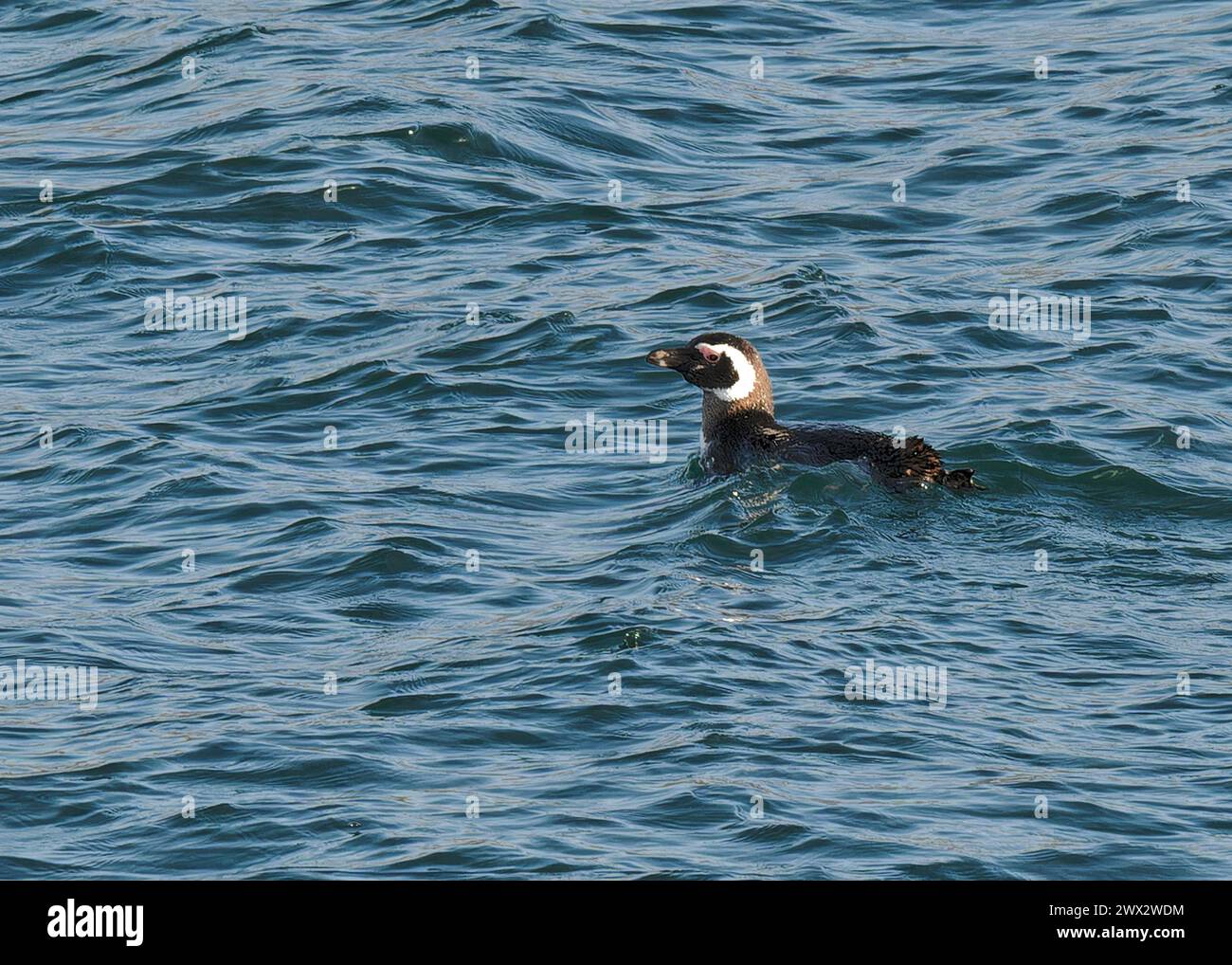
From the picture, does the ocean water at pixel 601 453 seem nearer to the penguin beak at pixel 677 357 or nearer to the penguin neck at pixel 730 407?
the penguin neck at pixel 730 407

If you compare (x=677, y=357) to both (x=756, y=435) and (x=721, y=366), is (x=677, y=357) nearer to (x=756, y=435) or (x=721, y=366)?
(x=721, y=366)

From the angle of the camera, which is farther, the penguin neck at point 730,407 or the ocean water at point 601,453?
the penguin neck at point 730,407

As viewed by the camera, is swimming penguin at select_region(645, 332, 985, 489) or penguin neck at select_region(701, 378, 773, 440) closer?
swimming penguin at select_region(645, 332, 985, 489)

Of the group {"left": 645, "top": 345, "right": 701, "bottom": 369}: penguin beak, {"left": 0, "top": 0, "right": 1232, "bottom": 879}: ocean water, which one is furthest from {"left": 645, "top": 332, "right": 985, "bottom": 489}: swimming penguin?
{"left": 0, "top": 0, "right": 1232, "bottom": 879}: ocean water

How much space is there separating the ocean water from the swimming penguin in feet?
0.54

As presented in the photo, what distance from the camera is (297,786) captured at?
1024cm

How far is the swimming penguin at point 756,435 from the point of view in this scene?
13.8 meters

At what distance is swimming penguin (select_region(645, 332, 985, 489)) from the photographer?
45.1ft

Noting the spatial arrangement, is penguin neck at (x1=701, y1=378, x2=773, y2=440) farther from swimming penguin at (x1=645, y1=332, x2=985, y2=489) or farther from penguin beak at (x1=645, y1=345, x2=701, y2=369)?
penguin beak at (x1=645, y1=345, x2=701, y2=369)

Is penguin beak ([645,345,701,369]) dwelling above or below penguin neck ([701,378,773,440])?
above

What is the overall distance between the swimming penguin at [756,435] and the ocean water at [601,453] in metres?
0.16

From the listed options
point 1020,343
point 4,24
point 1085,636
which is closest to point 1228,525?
point 1085,636

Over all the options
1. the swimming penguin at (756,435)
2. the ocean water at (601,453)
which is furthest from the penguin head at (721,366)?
the ocean water at (601,453)

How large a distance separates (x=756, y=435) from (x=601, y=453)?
4.59 ft
